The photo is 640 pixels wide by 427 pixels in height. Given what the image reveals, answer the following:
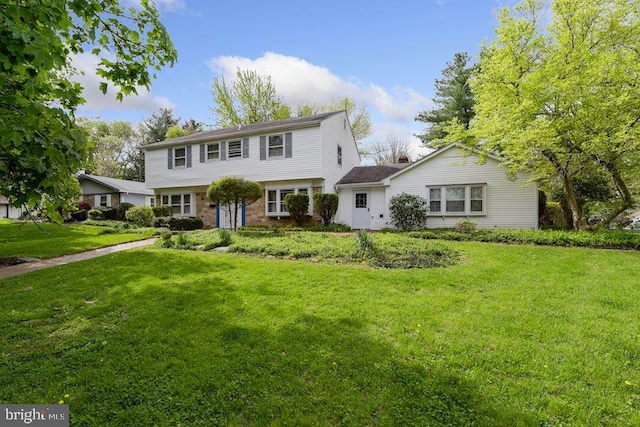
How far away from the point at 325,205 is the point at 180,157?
10.5 metres

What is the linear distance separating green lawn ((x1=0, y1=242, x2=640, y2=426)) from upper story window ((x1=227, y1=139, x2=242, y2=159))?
1230cm

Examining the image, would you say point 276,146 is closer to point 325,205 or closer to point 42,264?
point 325,205

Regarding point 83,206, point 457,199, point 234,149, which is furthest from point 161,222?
point 457,199

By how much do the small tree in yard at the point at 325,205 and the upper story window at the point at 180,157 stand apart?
9.39 m

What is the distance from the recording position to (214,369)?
9.84ft

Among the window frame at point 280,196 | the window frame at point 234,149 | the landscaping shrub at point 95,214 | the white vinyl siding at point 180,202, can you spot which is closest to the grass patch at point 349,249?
the window frame at point 280,196

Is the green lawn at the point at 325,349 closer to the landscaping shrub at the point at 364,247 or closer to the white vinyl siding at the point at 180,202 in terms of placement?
the landscaping shrub at the point at 364,247

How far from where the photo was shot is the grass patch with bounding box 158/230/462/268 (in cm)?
765

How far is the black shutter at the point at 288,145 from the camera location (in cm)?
1620

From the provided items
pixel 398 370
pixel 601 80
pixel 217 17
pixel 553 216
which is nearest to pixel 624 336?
pixel 398 370

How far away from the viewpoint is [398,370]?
301 centimetres

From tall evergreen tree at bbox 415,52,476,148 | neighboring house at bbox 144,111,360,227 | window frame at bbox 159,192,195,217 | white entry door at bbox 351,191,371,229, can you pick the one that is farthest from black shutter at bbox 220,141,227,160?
tall evergreen tree at bbox 415,52,476,148

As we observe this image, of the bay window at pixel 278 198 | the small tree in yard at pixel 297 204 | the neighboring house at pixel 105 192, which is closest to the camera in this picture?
the small tree in yard at pixel 297 204

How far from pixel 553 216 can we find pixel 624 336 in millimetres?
15791
